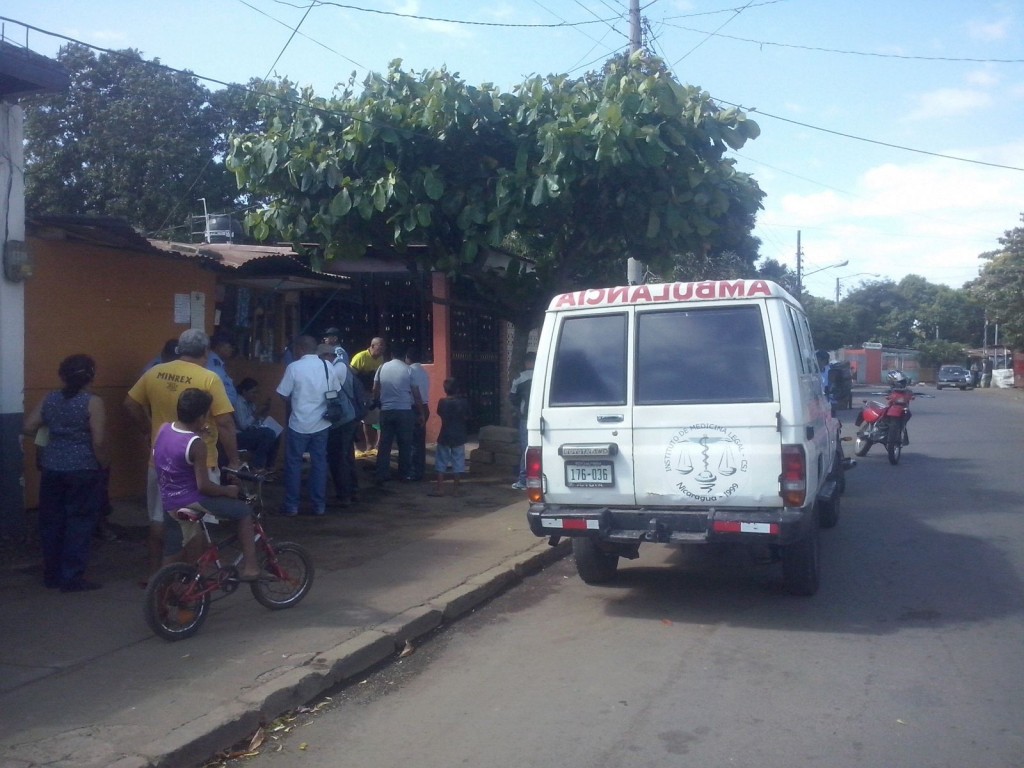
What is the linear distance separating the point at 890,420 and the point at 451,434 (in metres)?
8.35

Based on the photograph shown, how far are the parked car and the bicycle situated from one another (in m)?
56.1

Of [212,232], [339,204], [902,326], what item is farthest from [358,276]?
[902,326]

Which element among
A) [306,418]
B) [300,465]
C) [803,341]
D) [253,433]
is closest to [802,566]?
[803,341]

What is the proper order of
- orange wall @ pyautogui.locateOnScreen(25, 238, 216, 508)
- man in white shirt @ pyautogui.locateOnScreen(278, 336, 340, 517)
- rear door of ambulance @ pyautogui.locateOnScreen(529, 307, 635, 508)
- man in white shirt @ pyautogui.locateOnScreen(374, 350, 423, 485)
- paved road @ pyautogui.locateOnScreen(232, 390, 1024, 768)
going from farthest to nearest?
man in white shirt @ pyautogui.locateOnScreen(374, 350, 423, 485)
man in white shirt @ pyautogui.locateOnScreen(278, 336, 340, 517)
orange wall @ pyautogui.locateOnScreen(25, 238, 216, 508)
rear door of ambulance @ pyautogui.locateOnScreen(529, 307, 635, 508)
paved road @ pyautogui.locateOnScreen(232, 390, 1024, 768)

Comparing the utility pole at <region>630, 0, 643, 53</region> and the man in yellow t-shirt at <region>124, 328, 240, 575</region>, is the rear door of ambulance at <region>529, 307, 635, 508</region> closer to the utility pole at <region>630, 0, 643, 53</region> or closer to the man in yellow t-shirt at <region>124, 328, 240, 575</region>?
the man in yellow t-shirt at <region>124, 328, 240, 575</region>

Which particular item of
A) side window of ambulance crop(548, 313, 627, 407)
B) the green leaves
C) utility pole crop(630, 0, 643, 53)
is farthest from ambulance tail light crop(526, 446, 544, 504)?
utility pole crop(630, 0, 643, 53)

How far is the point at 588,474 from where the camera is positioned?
711 centimetres

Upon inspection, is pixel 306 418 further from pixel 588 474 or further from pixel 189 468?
pixel 588 474

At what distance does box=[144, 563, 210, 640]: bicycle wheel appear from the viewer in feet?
19.2

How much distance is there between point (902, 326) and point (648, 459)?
3316 inches

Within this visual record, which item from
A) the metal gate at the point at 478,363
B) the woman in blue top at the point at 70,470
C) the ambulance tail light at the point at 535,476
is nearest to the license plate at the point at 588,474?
the ambulance tail light at the point at 535,476

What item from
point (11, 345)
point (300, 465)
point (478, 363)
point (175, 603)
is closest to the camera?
point (175, 603)

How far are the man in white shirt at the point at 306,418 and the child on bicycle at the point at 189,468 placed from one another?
3.71 metres

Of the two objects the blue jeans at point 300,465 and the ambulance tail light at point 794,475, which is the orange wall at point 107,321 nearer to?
the blue jeans at point 300,465
